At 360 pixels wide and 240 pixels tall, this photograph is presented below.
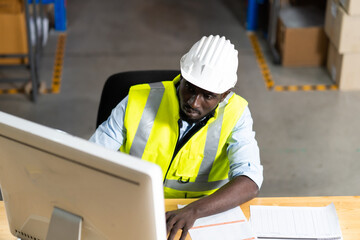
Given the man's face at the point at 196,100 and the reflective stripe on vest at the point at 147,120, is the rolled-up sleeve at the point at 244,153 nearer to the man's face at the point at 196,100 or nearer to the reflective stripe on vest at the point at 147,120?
the man's face at the point at 196,100

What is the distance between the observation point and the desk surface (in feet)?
7.91

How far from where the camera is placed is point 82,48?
248 inches

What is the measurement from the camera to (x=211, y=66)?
241 centimetres

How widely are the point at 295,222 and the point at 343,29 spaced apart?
3.08 metres

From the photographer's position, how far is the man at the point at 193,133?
2482mm

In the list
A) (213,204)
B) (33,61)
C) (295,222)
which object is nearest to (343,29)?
(33,61)

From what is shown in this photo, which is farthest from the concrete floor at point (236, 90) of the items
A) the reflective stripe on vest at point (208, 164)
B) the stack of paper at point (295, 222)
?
the stack of paper at point (295, 222)

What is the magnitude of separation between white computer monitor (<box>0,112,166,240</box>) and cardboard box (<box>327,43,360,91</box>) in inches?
158

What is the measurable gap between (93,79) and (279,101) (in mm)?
1806

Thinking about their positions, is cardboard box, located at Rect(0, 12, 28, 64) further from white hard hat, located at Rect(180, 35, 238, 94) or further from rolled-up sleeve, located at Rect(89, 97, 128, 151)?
white hard hat, located at Rect(180, 35, 238, 94)

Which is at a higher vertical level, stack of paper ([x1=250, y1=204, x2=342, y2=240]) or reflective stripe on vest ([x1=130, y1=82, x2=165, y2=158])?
reflective stripe on vest ([x1=130, y1=82, x2=165, y2=158])

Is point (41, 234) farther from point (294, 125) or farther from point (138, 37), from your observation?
point (138, 37)

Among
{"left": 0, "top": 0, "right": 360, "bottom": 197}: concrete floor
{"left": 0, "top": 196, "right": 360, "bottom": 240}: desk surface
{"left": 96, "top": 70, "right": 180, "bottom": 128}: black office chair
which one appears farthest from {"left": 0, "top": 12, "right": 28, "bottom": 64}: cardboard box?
{"left": 0, "top": 196, "right": 360, "bottom": 240}: desk surface

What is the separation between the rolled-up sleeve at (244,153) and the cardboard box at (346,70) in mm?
2890
